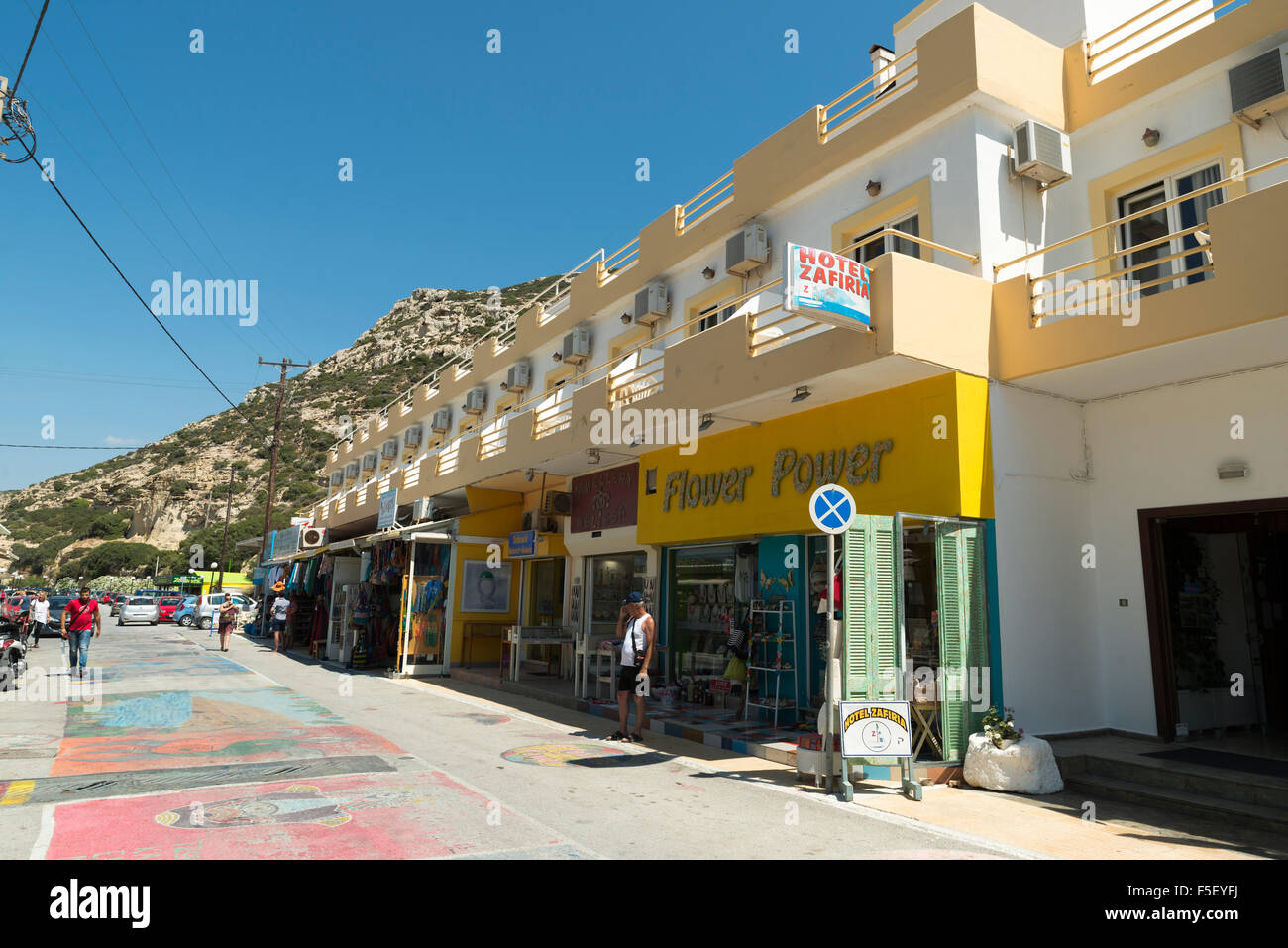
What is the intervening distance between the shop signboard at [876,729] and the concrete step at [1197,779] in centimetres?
207

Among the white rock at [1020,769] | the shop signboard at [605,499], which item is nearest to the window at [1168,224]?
the white rock at [1020,769]

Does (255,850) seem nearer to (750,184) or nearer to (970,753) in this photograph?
(970,753)

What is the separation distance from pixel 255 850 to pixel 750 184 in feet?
40.2

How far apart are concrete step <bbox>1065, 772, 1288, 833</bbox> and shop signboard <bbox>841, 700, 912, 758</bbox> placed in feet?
6.73

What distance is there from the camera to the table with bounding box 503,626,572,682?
52.2ft

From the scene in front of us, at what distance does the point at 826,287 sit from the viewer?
8477 mm

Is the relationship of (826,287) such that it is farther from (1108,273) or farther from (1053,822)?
(1053,822)

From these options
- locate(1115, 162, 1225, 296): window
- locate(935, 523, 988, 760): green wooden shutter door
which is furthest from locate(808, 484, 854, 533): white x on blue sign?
locate(1115, 162, 1225, 296): window

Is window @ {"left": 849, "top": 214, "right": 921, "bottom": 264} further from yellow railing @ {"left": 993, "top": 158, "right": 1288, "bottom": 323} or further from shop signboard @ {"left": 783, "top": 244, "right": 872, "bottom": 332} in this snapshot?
shop signboard @ {"left": 783, "top": 244, "right": 872, "bottom": 332}

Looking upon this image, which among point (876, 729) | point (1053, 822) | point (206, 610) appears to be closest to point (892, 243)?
point (876, 729)

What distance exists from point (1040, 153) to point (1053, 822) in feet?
26.4

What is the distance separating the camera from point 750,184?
1347 cm

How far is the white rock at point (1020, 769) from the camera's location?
775cm

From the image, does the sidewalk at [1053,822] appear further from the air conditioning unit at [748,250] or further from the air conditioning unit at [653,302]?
the air conditioning unit at [653,302]
